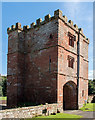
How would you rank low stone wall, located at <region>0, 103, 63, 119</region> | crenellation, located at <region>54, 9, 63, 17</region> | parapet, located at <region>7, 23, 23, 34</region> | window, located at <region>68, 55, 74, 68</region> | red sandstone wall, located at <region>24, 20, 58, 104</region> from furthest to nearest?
parapet, located at <region>7, 23, 23, 34</region> < window, located at <region>68, 55, 74, 68</region> < crenellation, located at <region>54, 9, 63, 17</region> < red sandstone wall, located at <region>24, 20, 58, 104</region> < low stone wall, located at <region>0, 103, 63, 119</region>

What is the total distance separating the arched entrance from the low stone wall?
157 inches

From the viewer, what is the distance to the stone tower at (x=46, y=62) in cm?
1380

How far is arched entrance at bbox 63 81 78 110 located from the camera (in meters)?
16.1

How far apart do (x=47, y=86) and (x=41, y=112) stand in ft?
11.8

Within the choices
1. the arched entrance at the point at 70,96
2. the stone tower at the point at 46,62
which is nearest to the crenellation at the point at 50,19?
the stone tower at the point at 46,62

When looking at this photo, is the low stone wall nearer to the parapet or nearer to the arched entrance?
the arched entrance

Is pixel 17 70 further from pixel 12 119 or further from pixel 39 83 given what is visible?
pixel 12 119

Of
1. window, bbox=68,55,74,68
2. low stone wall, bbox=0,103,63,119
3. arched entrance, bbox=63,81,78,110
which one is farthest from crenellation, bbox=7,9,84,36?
low stone wall, bbox=0,103,63,119

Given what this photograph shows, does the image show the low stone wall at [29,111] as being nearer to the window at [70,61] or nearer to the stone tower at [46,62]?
the stone tower at [46,62]

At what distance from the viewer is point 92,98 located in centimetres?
2200

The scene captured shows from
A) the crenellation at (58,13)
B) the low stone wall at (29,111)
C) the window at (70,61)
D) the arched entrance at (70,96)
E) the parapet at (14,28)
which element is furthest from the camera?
the parapet at (14,28)

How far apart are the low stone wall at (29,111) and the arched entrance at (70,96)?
3993 millimetres

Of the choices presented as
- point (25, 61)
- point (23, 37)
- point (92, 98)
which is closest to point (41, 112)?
point (25, 61)

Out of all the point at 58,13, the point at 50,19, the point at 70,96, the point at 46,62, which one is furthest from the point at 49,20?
the point at 70,96
